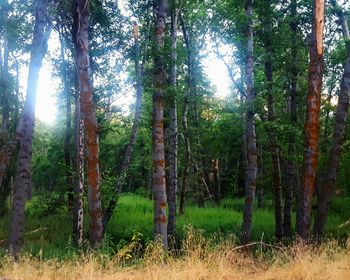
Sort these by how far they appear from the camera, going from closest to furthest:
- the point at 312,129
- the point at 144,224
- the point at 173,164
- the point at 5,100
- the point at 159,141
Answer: the point at 312,129 < the point at 159,141 < the point at 173,164 < the point at 144,224 < the point at 5,100

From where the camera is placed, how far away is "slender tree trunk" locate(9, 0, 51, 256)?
9.23m

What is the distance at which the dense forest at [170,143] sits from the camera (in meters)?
7.06

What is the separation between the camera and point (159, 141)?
995 cm

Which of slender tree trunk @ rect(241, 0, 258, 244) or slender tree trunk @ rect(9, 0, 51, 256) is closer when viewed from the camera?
slender tree trunk @ rect(9, 0, 51, 256)

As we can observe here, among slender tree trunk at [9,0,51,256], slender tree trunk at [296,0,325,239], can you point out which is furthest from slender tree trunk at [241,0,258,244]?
slender tree trunk at [9,0,51,256]

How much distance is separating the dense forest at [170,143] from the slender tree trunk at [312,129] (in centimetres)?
3

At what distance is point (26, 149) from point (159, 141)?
3.24 m

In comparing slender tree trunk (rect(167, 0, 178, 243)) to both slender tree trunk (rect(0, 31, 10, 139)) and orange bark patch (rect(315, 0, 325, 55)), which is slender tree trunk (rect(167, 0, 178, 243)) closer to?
orange bark patch (rect(315, 0, 325, 55))

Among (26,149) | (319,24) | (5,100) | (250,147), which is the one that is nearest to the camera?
(319,24)

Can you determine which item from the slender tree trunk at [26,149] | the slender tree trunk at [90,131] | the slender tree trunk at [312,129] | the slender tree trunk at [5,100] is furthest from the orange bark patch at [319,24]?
the slender tree trunk at [5,100]

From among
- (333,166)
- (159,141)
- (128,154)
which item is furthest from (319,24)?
(128,154)

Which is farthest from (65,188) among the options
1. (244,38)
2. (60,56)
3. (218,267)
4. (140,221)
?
(218,267)

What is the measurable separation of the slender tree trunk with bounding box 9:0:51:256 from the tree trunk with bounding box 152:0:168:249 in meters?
2.98

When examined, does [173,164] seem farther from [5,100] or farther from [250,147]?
[5,100]
